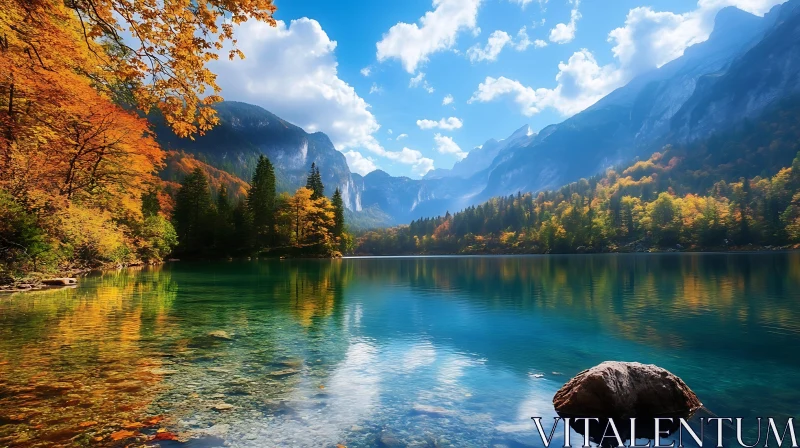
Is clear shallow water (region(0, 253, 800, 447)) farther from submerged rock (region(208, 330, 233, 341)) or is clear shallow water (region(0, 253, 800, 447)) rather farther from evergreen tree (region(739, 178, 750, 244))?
evergreen tree (region(739, 178, 750, 244))

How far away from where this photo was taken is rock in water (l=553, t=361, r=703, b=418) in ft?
24.9

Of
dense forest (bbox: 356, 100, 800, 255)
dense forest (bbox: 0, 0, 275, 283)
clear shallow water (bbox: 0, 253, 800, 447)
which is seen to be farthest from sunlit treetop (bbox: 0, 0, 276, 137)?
dense forest (bbox: 356, 100, 800, 255)

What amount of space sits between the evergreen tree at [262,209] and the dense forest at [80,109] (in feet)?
158

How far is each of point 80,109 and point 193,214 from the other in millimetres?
62551

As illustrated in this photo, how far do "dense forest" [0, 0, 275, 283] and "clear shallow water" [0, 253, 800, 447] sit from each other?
15.8ft

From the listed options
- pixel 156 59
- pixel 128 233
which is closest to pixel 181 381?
pixel 156 59

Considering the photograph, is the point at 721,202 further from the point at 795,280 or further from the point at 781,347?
the point at 781,347

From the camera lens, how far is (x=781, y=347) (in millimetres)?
13539

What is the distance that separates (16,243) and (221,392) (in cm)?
2278

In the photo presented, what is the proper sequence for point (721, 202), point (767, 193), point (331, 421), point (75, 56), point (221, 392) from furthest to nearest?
point (721, 202)
point (767, 193)
point (75, 56)
point (221, 392)
point (331, 421)

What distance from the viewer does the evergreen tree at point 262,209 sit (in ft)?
283

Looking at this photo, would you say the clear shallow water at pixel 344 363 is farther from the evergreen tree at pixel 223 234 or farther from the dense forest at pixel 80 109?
the evergreen tree at pixel 223 234

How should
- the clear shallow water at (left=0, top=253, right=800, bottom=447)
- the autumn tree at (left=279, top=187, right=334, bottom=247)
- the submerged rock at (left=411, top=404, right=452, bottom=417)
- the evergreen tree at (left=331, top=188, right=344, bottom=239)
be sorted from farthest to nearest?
the evergreen tree at (left=331, top=188, right=344, bottom=239)
the autumn tree at (left=279, top=187, right=334, bottom=247)
the submerged rock at (left=411, top=404, right=452, bottom=417)
the clear shallow water at (left=0, top=253, right=800, bottom=447)

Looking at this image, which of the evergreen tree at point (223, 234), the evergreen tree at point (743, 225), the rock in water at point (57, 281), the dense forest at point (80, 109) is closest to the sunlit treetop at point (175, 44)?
the dense forest at point (80, 109)
